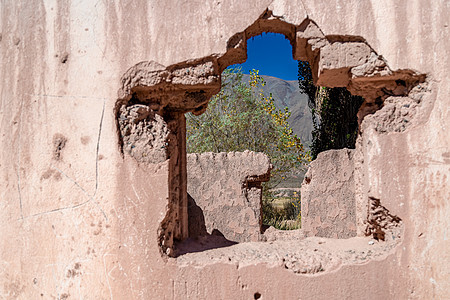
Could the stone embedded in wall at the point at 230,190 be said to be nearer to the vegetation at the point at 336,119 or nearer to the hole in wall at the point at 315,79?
the hole in wall at the point at 315,79

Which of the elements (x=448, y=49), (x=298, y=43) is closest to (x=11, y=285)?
(x=298, y=43)

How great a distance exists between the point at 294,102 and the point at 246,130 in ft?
152

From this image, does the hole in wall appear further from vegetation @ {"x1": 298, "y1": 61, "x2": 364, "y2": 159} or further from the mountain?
the mountain

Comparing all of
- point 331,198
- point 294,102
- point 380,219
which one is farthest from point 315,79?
point 294,102

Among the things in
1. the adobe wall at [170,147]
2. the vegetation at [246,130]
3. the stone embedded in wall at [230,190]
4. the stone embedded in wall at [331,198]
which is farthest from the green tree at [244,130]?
the adobe wall at [170,147]

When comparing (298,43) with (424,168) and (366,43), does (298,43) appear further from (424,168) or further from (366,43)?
(424,168)

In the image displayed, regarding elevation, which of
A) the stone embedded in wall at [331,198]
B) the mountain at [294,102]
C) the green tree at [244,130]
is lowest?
the stone embedded in wall at [331,198]

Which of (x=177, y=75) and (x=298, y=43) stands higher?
(x=298, y=43)

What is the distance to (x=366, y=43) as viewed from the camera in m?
2.30

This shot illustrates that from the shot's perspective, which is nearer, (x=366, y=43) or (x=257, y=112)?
(x=366, y=43)

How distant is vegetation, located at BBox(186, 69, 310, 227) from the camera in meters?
8.96

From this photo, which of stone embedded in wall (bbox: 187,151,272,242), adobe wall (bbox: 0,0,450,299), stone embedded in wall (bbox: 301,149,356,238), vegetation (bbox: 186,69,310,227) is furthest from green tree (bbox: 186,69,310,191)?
adobe wall (bbox: 0,0,450,299)

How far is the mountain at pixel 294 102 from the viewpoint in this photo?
47594mm

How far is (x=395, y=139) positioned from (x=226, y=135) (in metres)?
6.88
